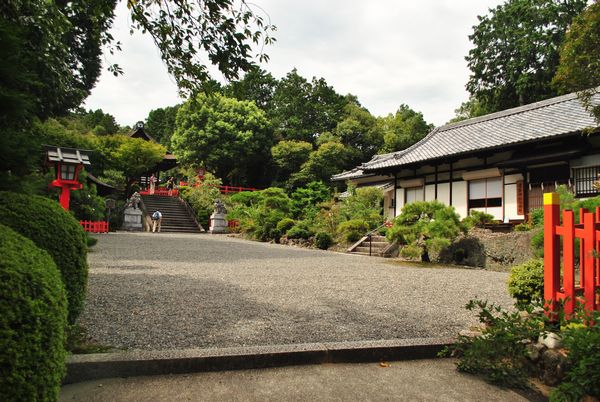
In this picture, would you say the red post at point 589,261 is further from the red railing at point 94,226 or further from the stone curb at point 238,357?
the red railing at point 94,226

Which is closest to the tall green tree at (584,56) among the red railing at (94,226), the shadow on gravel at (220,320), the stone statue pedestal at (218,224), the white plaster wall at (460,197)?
the shadow on gravel at (220,320)

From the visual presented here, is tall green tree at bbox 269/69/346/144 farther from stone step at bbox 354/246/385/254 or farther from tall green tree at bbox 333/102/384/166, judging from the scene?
stone step at bbox 354/246/385/254

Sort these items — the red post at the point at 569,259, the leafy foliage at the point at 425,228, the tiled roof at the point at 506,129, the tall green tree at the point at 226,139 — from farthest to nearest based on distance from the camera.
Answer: the tall green tree at the point at 226,139 → the tiled roof at the point at 506,129 → the leafy foliage at the point at 425,228 → the red post at the point at 569,259

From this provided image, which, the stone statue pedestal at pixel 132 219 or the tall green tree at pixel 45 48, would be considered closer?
the tall green tree at pixel 45 48

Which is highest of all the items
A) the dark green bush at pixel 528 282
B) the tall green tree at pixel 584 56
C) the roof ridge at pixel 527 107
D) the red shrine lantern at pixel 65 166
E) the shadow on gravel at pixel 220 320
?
the roof ridge at pixel 527 107

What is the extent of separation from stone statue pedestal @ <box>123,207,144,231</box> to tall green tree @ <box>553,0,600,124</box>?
22.3m

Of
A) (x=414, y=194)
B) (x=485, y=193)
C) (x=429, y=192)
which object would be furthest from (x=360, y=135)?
(x=485, y=193)

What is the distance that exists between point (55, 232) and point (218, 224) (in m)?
20.1

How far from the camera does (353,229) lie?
14.6m

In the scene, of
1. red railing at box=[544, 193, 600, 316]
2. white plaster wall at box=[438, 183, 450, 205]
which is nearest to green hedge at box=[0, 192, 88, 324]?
red railing at box=[544, 193, 600, 316]

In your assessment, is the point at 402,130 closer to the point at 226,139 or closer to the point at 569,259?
the point at 226,139

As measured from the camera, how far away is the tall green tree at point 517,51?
2586 cm

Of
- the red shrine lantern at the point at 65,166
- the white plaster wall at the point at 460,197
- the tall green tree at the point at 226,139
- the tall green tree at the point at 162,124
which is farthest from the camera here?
the tall green tree at the point at 162,124

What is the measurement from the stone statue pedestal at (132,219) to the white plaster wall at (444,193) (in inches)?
689
